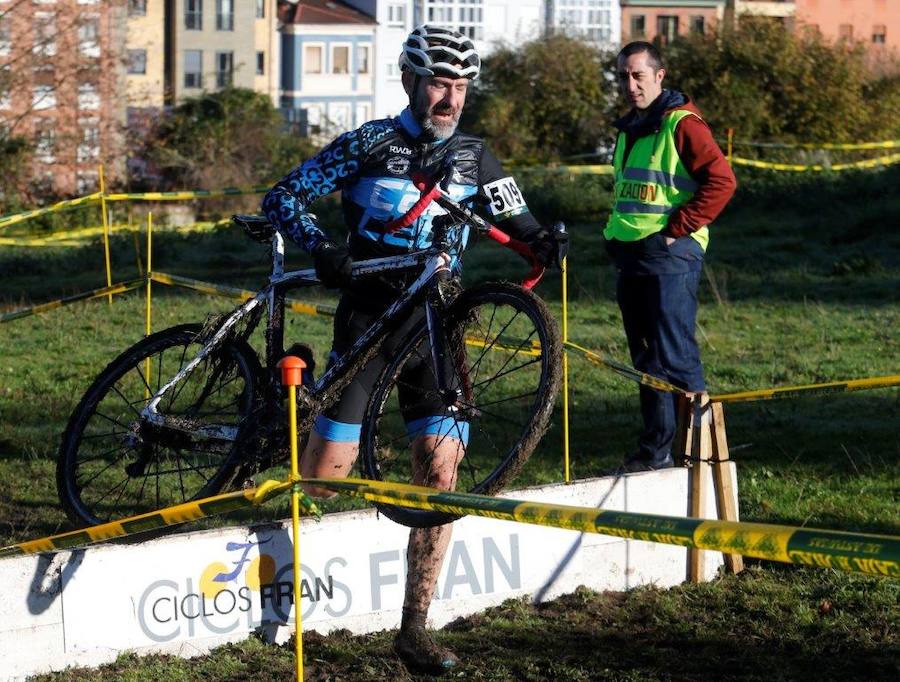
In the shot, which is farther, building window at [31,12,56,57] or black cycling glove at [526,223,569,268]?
building window at [31,12,56,57]

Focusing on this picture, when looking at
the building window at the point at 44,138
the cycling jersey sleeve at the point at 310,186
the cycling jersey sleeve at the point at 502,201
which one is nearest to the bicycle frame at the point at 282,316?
the cycling jersey sleeve at the point at 310,186

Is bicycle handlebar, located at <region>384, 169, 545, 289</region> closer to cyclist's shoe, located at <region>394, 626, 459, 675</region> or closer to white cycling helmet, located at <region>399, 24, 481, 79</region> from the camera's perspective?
white cycling helmet, located at <region>399, 24, 481, 79</region>

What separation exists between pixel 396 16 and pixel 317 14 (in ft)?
18.9

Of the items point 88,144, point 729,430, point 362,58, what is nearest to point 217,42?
point 362,58

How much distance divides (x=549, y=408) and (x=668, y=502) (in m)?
2.02

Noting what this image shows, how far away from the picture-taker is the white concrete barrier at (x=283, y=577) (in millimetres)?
5703

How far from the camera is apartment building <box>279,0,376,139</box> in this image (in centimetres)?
8044

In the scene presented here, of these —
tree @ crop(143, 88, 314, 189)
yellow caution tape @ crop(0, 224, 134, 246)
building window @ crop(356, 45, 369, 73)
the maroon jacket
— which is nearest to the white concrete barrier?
the maroon jacket

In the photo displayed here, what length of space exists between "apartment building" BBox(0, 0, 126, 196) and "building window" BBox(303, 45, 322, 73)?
36251 mm

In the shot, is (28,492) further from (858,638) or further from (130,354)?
(858,638)

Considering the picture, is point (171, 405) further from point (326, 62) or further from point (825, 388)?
point (326, 62)

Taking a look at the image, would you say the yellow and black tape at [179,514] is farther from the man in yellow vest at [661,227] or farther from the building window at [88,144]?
the building window at [88,144]

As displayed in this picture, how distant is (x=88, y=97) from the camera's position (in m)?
43.3

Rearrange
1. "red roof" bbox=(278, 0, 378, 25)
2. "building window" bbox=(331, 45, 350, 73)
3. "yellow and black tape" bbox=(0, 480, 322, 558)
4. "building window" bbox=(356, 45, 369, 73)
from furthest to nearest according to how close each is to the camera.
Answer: "building window" bbox=(356, 45, 369, 73) < "building window" bbox=(331, 45, 350, 73) < "red roof" bbox=(278, 0, 378, 25) < "yellow and black tape" bbox=(0, 480, 322, 558)
